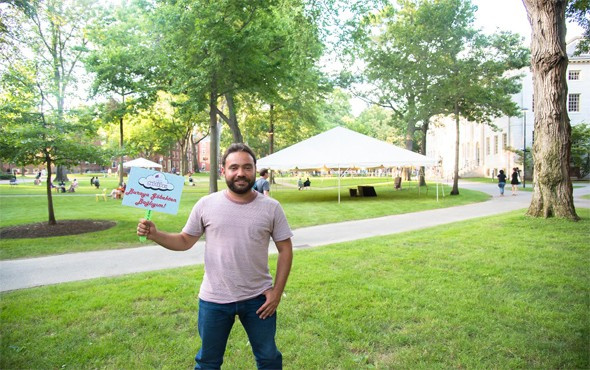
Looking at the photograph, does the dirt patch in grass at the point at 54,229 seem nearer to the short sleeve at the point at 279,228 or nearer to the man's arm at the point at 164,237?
the man's arm at the point at 164,237

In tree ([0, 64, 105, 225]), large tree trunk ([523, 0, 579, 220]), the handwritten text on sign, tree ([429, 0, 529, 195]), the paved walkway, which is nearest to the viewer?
the handwritten text on sign

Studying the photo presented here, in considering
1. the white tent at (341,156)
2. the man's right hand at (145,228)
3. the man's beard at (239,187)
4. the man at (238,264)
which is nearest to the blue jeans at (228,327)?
the man at (238,264)

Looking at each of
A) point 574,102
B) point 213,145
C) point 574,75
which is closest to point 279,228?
point 213,145

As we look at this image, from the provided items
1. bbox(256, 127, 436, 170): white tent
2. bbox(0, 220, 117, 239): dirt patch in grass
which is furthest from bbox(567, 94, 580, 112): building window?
bbox(0, 220, 117, 239): dirt patch in grass

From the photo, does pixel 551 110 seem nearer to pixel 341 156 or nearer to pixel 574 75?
pixel 341 156

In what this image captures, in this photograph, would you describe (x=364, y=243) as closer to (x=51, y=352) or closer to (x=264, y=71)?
(x=51, y=352)

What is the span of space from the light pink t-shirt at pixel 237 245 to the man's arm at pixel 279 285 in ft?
0.18

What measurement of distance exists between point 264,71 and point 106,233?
11513 millimetres

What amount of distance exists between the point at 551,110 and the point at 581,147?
37415 mm

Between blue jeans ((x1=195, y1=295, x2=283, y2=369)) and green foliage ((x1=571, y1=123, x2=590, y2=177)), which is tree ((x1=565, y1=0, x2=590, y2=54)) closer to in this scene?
blue jeans ((x1=195, y1=295, x2=283, y2=369))

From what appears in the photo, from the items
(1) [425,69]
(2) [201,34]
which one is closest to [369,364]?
(2) [201,34]

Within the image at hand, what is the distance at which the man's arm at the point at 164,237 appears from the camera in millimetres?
2643

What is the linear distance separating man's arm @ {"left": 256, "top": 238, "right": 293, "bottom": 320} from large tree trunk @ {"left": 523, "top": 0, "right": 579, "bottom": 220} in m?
9.98

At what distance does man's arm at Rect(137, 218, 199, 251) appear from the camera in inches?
Answer: 104
